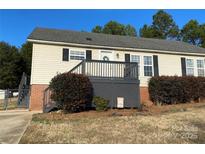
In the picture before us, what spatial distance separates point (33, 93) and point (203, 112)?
933 centimetres

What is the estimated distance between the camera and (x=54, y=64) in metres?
14.7

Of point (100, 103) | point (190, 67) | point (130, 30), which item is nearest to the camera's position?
point (100, 103)

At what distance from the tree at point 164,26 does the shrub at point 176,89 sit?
2380cm

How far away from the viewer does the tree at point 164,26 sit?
38.4 m

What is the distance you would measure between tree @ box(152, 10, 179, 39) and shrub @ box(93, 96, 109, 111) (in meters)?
28.9

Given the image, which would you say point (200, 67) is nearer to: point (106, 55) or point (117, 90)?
point (106, 55)

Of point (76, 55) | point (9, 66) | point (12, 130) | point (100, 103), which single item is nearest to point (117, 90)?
point (100, 103)

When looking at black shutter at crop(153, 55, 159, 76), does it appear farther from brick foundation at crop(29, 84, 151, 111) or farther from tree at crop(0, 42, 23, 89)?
tree at crop(0, 42, 23, 89)

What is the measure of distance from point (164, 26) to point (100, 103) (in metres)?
31.2

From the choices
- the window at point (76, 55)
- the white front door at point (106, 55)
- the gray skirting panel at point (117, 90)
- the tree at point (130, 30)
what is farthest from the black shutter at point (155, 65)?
the tree at point (130, 30)

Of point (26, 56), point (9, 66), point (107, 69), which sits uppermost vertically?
point (26, 56)

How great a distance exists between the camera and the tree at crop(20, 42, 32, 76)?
3244 cm

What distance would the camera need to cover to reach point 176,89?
47.2 feet

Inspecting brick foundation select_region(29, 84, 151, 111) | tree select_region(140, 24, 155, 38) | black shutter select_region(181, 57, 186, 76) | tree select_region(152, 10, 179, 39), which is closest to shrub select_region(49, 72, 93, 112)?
brick foundation select_region(29, 84, 151, 111)
